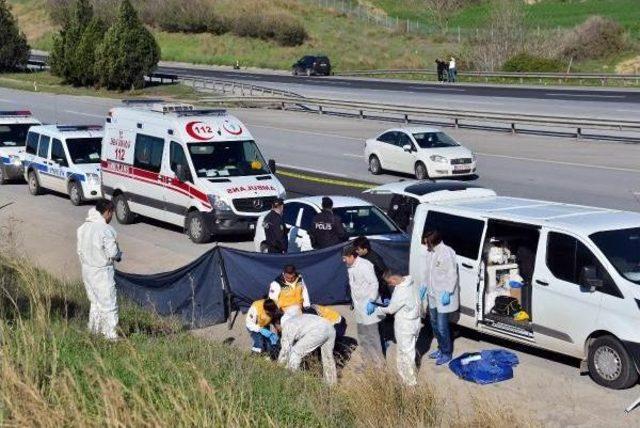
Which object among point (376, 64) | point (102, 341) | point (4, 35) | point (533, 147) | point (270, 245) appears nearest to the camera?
point (102, 341)

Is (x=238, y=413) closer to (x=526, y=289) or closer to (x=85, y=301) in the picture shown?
(x=526, y=289)

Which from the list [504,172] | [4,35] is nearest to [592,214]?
[504,172]

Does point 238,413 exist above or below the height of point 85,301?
above

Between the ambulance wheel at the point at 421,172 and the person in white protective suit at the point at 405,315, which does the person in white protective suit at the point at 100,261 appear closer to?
the person in white protective suit at the point at 405,315

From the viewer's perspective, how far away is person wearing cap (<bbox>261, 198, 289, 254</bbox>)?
17.4m

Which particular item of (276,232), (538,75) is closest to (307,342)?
(276,232)

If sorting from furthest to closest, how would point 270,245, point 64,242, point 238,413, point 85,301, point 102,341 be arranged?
1. point 64,242
2. point 270,245
3. point 85,301
4. point 102,341
5. point 238,413

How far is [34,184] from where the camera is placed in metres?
29.4

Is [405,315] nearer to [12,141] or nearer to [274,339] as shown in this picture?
[274,339]

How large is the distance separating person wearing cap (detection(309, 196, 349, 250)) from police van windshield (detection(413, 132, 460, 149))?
1462cm

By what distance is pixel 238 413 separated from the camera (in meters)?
7.95

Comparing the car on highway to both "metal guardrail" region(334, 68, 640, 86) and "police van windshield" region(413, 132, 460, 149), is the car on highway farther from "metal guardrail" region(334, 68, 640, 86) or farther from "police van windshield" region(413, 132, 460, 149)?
"metal guardrail" region(334, 68, 640, 86)

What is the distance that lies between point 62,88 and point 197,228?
4729 centimetres

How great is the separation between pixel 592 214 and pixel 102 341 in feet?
21.0
